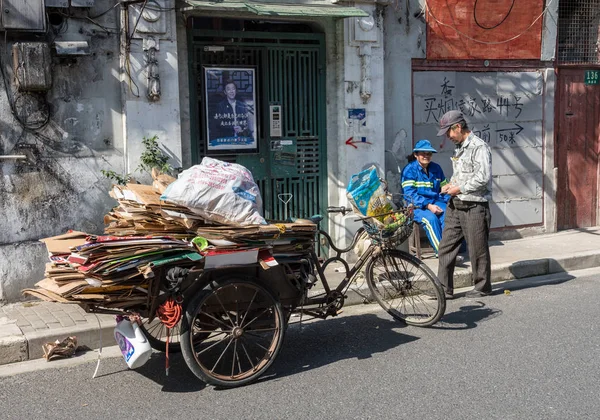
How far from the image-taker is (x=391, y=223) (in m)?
6.16

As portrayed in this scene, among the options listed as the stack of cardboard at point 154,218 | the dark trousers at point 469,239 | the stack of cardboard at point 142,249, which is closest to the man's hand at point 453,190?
the dark trousers at point 469,239

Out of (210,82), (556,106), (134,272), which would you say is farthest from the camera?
(556,106)

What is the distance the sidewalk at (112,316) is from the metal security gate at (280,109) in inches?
74.0

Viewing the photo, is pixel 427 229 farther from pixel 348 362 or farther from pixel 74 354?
pixel 74 354

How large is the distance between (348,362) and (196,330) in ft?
4.06

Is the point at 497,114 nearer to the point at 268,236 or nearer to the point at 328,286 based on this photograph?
the point at 328,286

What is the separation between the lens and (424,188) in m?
8.97

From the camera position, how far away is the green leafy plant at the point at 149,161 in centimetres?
779

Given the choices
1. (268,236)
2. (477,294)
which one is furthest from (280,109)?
(268,236)

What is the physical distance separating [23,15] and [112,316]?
3.06 m

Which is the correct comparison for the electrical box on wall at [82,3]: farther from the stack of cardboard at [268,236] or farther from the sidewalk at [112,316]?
the stack of cardboard at [268,236]

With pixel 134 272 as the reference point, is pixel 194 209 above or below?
above

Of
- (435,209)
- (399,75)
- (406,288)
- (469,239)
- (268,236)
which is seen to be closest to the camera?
(268,236)

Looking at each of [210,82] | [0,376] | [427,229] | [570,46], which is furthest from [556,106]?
[0,376]
